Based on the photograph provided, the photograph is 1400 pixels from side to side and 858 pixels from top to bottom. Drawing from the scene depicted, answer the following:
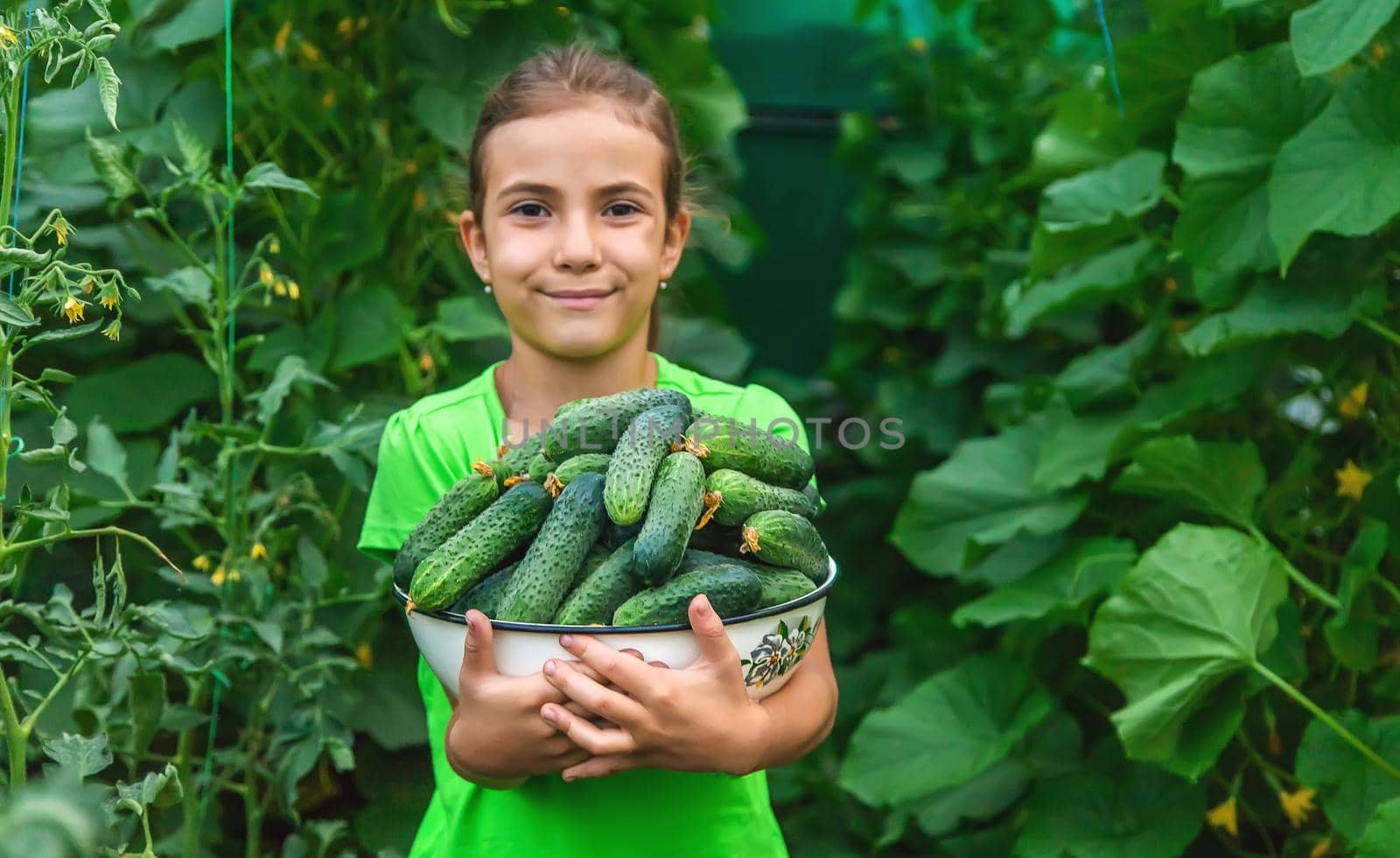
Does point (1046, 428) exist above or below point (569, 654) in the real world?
below

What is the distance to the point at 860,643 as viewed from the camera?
12.3ft

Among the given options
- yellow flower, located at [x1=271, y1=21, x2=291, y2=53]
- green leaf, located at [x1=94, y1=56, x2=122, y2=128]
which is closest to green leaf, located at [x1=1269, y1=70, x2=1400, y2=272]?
green leaf, located at [x1=94, y1=56, x2=122, y2=128]

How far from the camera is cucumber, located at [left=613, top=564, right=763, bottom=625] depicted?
1.22 m

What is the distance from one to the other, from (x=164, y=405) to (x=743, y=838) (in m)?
1.44

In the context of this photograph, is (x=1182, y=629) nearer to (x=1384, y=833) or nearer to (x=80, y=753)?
(x=1384, y=833)

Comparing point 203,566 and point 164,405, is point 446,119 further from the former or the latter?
point 203,566

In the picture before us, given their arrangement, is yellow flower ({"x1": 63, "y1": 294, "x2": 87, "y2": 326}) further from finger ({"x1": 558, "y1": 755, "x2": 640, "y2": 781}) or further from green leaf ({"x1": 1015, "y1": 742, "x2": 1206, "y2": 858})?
green leaf ({"x1": 1015, "y1": 742, "x2": 1206, "y2": 858})

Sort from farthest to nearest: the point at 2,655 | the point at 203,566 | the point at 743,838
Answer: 1. the point at 203,566
2. the point at 743,838
3. the point at 2,655

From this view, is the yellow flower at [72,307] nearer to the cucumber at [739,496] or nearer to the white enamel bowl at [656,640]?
the white enamel bowl at [656,640]

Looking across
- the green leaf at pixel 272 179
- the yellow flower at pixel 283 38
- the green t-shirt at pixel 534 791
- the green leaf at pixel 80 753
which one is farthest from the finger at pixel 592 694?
the yellow flower at pixel 283 38

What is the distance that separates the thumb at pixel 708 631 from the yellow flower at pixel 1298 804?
1419mm

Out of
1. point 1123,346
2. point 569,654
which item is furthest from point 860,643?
point 569,654

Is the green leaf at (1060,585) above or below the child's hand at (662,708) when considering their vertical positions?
below

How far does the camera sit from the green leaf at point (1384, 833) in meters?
1.67
